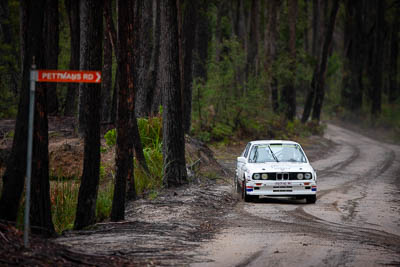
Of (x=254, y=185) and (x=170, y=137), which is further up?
(x=170, y=137)

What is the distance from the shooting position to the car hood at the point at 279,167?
15.4 m

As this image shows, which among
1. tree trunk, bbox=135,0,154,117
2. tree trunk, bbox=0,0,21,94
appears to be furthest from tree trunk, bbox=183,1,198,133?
tree trunk, bbox=0,0,21,94

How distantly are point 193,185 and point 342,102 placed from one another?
48.3 m

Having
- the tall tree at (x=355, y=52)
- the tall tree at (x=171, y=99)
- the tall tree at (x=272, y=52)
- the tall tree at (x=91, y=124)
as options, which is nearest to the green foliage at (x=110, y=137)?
the tall tree at (x=171, y=99)

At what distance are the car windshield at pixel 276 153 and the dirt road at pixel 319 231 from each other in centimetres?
110

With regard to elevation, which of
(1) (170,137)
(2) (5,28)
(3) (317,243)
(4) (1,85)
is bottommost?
(3) (317,243)

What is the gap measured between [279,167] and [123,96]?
5475mm

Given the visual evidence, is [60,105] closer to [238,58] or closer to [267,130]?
[238,58]

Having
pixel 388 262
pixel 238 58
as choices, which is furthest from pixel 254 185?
pixel 238 58

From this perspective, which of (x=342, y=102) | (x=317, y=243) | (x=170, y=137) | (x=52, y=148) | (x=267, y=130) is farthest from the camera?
(x=342, y=102)

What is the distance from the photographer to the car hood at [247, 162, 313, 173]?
606 inches

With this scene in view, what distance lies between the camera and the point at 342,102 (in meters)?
63.6

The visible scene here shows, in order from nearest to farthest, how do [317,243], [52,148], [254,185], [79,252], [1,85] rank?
[79,252], [317,243], [254,185], [52,148], [1,85]

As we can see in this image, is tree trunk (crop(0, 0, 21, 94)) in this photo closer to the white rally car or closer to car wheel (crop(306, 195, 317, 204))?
the white rally car
